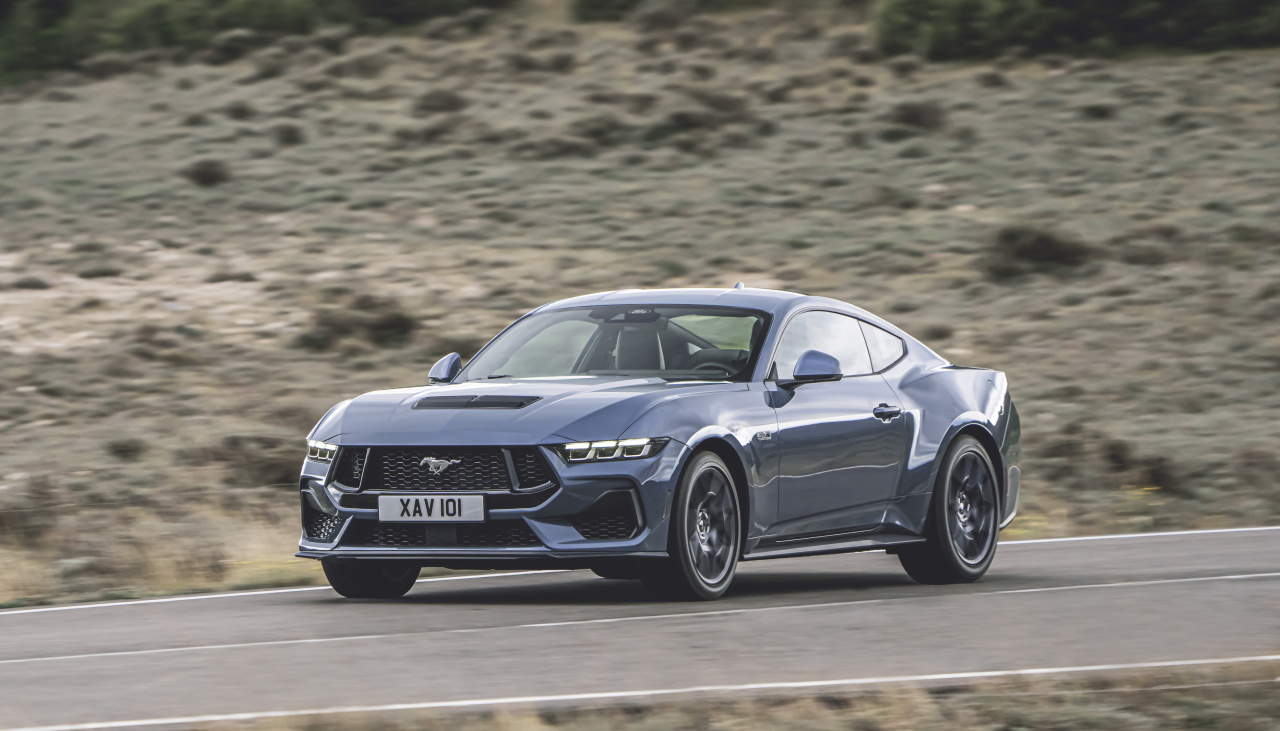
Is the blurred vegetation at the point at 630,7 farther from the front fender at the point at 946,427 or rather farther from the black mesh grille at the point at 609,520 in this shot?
the black mesh grille at the point at 609,520

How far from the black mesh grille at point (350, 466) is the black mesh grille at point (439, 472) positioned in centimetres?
8

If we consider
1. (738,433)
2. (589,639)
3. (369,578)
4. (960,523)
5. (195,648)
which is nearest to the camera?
(589,639)

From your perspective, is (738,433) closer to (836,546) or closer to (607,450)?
(607,450)

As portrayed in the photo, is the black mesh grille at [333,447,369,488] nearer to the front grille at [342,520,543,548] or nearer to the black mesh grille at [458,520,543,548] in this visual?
the front grille at [342,520,543,548]

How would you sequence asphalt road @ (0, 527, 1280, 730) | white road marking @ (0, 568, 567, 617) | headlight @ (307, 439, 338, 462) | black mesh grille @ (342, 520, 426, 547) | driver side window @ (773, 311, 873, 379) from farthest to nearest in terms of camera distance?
white road marking @ (0, 568, 567, 617) → driver side window @ (773, 311, 873, 379) → headlight @ (307, 439, 338, 462) → black mesh grille @ (342, 520, 426, 547) → asphalt road @ (0, 527, 1280, 730)

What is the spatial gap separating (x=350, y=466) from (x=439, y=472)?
1.69ft

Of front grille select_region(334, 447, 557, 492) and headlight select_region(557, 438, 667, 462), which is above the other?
headlight select_region(557, 438, 667, 462)

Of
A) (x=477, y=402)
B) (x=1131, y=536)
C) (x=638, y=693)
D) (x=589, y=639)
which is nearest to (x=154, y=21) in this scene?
(x=1131, y=536)

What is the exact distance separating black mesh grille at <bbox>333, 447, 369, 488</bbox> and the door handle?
2.79 m

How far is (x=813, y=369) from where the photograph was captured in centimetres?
1074

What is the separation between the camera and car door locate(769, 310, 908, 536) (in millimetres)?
10695

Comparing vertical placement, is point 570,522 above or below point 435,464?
below

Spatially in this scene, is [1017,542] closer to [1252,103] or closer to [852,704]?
[852,704]

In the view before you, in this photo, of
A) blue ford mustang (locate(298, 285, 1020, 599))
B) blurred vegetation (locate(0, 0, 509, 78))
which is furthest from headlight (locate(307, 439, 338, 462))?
blurred vegetation (locate(0, 0, 509, 78))
